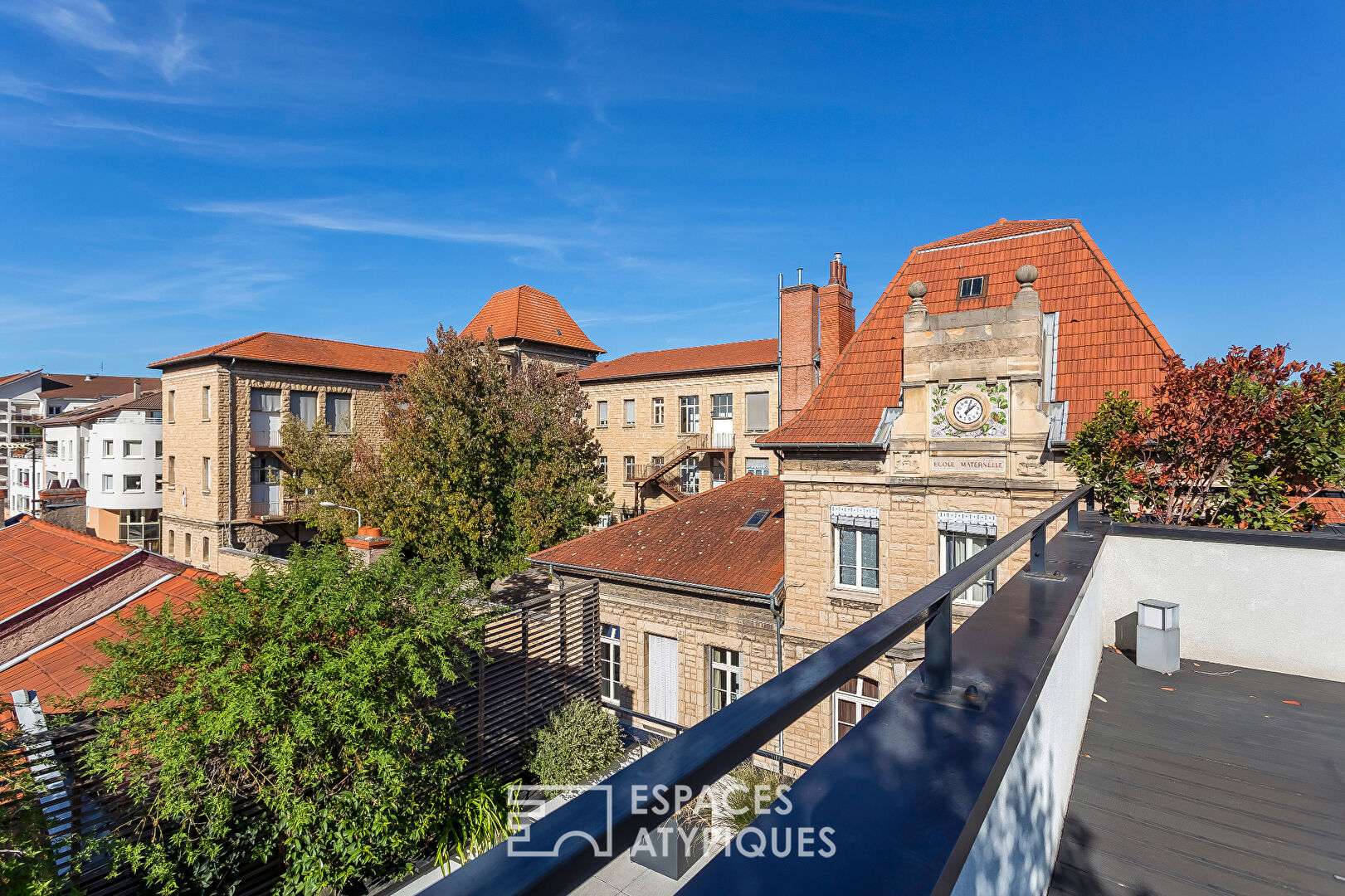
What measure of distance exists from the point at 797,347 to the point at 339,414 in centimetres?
2015

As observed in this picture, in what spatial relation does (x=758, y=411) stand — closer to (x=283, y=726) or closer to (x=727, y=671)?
(x=727, y=671)

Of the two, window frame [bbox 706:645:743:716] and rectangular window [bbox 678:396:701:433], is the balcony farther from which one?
rectangular window [bbox 678:396:701:433]

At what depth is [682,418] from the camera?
33.2 metres

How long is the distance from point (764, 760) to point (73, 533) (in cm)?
1323

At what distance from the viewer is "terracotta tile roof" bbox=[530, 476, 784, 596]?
13.6m

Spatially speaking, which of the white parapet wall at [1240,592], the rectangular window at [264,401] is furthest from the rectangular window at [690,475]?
the white parapet wall at [1240,592]

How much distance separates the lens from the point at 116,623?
853cm

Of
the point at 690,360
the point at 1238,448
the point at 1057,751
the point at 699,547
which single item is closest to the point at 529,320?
the point at 690,360

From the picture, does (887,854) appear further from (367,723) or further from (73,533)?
(73,533)

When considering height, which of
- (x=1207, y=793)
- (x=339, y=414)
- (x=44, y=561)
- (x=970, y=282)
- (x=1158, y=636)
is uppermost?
(x=970, y=282)

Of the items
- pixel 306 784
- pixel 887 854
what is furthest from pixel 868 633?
pixel 306 784

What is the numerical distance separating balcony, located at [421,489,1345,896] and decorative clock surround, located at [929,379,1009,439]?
21.3 feet

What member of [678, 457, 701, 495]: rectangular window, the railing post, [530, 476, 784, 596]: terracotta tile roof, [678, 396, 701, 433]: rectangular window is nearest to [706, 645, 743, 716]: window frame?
[530, 476, 784, 596]: terracotta tile roof

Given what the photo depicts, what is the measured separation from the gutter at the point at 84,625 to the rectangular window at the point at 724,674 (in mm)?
9333
